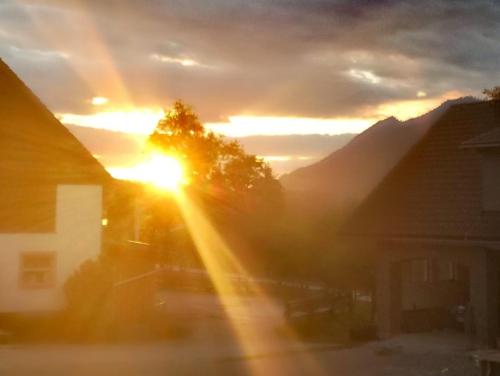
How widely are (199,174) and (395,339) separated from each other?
4071cm

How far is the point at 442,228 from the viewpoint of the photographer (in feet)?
75.4

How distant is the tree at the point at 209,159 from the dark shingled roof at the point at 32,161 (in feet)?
101

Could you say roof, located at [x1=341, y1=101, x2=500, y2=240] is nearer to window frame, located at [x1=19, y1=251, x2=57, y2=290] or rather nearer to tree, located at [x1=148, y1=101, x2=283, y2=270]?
window frame, located at [x1=19, y1=251, x2=57, y2=290]

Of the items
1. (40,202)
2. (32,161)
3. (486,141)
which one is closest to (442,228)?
(486,141)

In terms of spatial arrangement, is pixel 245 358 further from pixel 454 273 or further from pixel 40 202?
pixel 40 202

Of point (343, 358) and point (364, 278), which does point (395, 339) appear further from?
point (364, 278)

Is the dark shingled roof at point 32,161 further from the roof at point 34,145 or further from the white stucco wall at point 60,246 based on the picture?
the white stucco wall at point 60,246

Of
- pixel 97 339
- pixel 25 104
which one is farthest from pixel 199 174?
pixel 97 339

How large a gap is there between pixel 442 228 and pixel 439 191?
62.8 inches

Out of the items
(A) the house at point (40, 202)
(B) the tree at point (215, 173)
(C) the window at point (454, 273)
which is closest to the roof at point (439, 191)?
(C) the window at point (454, 273)

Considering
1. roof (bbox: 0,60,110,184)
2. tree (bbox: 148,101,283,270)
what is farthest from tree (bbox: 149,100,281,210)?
roof (bbox: 0,60,110,184)

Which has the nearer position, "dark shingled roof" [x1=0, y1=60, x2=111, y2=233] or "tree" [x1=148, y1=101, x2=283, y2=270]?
"dark shingled roof" [x1=0, y1=60, x2=111, y2=233]

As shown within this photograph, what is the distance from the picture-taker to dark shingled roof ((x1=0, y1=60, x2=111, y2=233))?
98.1 ft

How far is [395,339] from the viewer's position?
24.1 m
